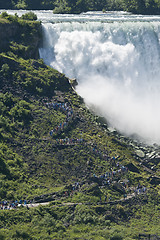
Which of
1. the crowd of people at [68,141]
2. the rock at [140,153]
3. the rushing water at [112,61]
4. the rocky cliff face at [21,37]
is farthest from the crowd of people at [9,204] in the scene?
the rocky cliff face at [21,37]

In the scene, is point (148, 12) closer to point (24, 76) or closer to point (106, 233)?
point (24, 76)

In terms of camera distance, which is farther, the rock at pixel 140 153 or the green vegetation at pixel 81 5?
the green vegetation at pixel 81 5

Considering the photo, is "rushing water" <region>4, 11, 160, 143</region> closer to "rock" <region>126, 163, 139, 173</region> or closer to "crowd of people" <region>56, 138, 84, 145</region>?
"crowd of people" <region>56, 138, 84, 145</region>

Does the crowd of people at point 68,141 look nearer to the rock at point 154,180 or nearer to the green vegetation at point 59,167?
the green vegetation at point 59,167

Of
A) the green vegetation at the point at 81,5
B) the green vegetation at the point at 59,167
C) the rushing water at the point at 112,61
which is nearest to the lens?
the green vegetation at the point at 59,167

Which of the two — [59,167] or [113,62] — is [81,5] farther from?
[59,167]

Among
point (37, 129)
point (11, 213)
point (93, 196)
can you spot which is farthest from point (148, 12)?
point (11, 213)

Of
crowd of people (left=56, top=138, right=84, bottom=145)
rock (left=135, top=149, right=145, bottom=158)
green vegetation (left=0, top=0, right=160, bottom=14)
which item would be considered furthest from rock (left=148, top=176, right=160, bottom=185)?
green vegetation (left=0, top=0, right=160, bottom=14)
